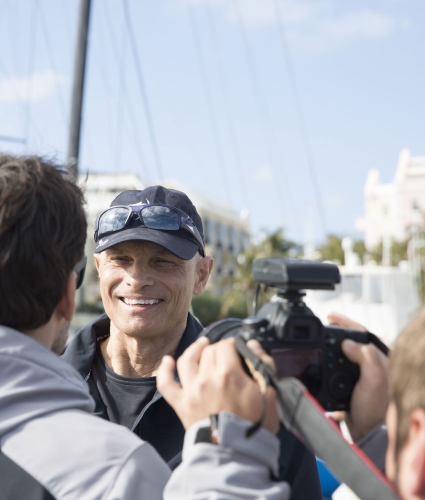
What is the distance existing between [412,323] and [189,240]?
68.7 inches

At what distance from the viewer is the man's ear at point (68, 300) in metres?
1.73

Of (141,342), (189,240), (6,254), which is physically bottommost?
(141,342)

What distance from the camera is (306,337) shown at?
1.71m

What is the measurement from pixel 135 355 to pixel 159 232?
469 mm

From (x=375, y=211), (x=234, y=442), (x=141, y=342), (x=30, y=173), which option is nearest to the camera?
(x=234, y=442)

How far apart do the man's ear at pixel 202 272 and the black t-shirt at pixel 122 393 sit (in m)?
0.54

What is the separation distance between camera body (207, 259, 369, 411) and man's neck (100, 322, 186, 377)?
1.27 m

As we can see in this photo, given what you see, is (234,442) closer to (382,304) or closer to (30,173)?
(30,173)

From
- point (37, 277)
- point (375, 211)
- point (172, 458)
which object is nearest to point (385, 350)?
point (37, 277)

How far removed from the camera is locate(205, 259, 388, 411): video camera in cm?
169

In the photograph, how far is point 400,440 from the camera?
1.32m

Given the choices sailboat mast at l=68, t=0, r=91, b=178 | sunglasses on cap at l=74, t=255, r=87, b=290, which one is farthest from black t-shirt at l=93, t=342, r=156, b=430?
sailboat mast at l=68, t=0, r=91, b=178

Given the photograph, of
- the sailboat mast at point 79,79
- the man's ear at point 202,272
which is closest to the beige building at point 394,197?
the sailboat mast at point 79,79

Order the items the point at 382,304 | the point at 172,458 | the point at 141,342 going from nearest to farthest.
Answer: the point at 172,458 → the point at 141,342 → the point at 382,304
